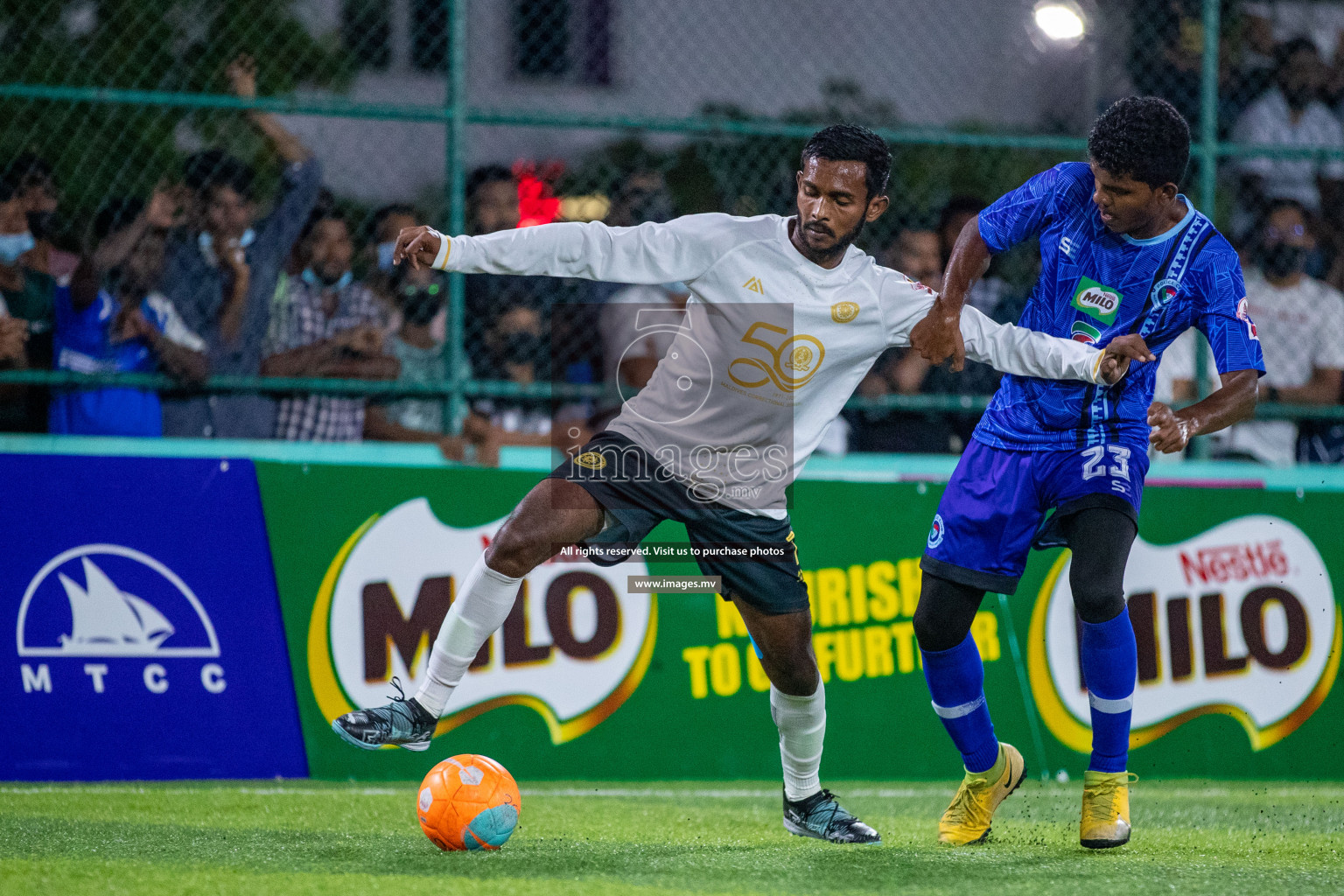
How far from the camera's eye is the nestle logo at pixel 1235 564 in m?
7.09

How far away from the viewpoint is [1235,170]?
26.1 ft

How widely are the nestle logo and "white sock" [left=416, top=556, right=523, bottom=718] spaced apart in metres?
3.86

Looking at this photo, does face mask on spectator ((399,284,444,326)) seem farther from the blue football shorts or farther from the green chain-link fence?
the blue football shorts

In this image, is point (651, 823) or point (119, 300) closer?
point (651, 823)

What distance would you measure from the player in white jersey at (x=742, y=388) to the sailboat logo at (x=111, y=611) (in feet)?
6.94

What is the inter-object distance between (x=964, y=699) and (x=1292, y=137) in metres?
4.75

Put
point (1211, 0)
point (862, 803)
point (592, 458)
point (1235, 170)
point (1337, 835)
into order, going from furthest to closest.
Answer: point (1235, 170), point (1211, 0), point (862, 803), point (1337, 835), point (592, 458)

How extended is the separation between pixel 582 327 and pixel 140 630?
7.83 ft

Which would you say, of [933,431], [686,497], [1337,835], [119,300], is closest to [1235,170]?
[933,431]

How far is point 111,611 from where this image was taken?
6.27 meters

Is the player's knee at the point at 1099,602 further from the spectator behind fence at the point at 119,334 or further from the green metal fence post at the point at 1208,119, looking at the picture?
the spectator behind fence at the point at 119,334

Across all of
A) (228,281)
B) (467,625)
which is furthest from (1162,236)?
(228,281)

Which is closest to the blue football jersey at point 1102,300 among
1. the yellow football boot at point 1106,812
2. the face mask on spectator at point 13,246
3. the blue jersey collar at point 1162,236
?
the blue jersey collar at point 1162,236

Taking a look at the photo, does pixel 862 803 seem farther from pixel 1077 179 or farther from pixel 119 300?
pixel 119 300
